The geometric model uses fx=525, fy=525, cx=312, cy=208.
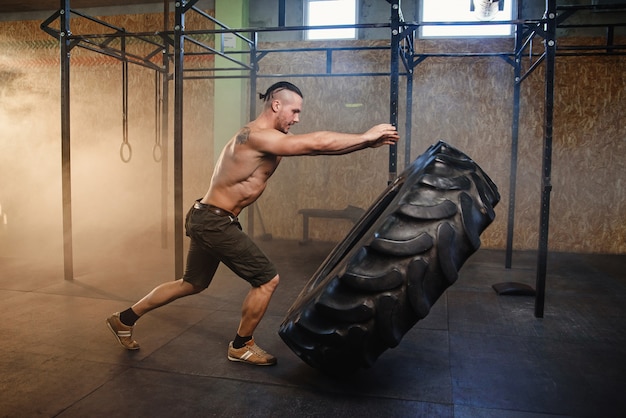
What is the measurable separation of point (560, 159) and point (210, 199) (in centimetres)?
482

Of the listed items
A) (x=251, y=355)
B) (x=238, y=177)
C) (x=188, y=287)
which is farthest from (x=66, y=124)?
(x=251, y=355)

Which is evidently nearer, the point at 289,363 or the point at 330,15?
the point at 289,363

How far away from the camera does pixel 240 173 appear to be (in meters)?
2.57

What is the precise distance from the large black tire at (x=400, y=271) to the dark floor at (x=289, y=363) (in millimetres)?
282

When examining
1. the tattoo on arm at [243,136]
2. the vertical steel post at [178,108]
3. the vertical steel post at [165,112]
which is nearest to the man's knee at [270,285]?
the tattoo on arm at [243,136]

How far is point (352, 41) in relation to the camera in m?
6.34

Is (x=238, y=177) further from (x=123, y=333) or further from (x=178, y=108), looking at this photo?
(x=178, y=108)

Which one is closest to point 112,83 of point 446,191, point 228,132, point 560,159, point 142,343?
point 228,132

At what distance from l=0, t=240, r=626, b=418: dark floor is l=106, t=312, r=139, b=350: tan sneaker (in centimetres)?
5

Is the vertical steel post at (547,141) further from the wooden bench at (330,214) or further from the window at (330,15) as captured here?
the window at (330,15)

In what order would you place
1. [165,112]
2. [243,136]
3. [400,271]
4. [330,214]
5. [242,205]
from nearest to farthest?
[400,271] < [243,136] < [242,205] < [165,112] < [330,214]

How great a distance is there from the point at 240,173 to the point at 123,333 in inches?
41.6

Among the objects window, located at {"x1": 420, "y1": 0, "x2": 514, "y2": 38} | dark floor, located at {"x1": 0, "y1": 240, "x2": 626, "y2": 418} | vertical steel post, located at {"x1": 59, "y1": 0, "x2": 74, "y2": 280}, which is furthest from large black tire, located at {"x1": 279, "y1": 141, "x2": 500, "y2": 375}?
window, located at {"x1": 420, "y1": 0, "x2": 514, "y2": 38}

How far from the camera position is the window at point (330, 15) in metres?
6.39
